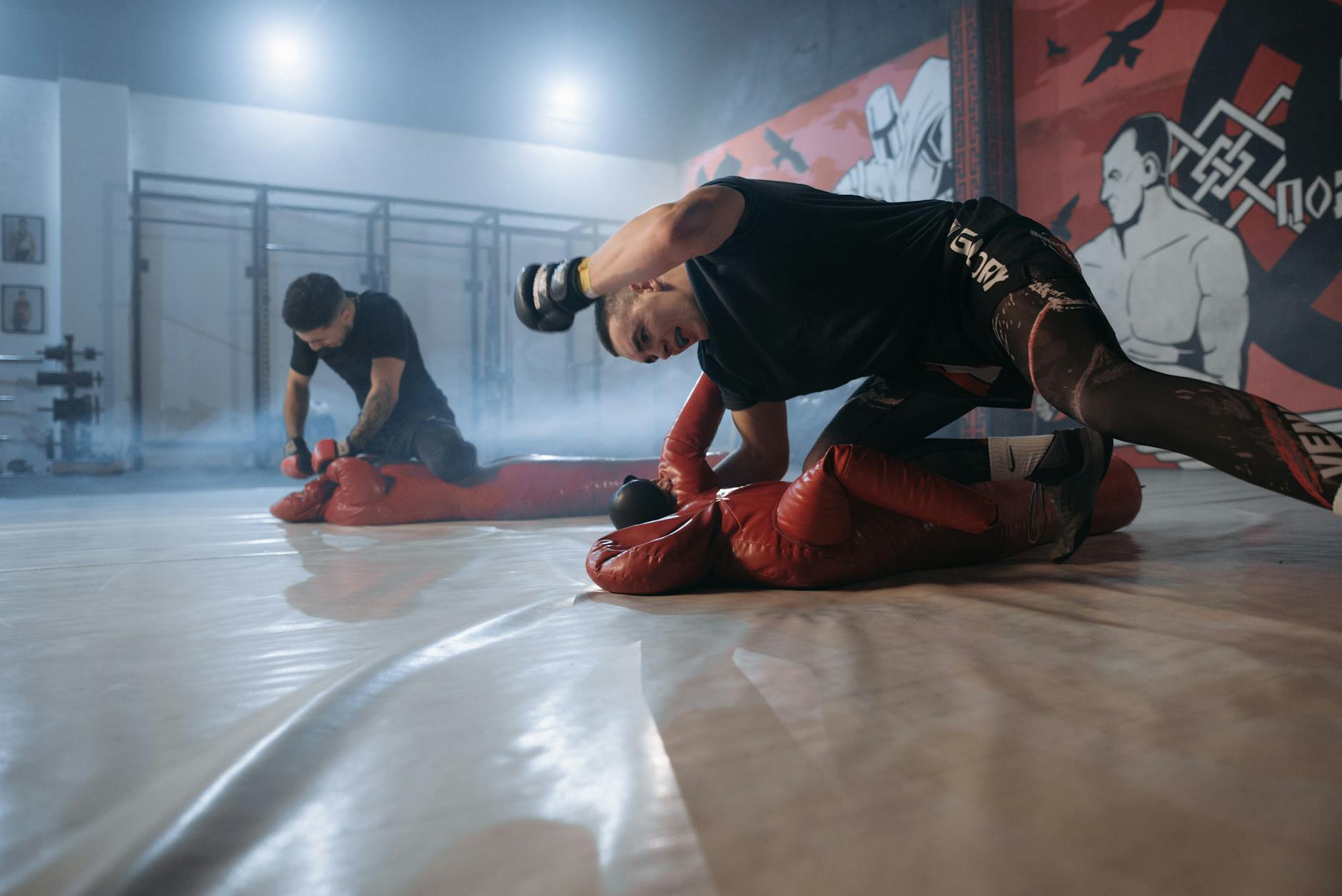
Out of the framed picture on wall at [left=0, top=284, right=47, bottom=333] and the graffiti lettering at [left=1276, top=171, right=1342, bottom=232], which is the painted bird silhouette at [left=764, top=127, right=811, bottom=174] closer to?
the graffiti lettering at [left=1276, top=171, right=1342, bottom=232]

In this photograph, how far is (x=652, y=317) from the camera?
1.40 metres

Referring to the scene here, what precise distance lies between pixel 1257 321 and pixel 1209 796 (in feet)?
12.6

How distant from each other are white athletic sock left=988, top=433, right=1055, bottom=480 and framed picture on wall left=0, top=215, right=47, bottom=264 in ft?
24.0

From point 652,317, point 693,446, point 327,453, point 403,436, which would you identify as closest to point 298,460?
point 327,453

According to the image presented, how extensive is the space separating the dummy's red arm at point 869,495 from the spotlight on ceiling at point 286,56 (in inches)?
252

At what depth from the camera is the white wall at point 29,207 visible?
19.9 feet

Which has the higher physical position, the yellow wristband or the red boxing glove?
the yellow wristband

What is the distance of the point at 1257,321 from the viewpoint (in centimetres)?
353

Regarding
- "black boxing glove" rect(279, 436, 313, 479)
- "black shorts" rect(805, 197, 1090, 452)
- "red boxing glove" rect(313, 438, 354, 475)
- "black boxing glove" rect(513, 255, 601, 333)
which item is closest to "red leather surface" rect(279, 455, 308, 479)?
"black boxing glove" rect(279, 436, 313, 479)

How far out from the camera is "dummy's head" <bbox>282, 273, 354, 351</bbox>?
2410mm

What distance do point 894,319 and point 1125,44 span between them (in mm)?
3737

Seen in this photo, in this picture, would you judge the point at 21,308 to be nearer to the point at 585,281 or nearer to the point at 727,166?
the point at 727,166

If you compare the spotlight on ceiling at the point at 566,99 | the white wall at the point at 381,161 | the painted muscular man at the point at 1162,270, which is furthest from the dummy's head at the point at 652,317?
the white wall at the point at 381,161

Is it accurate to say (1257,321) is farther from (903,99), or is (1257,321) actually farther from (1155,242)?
(903,99)
